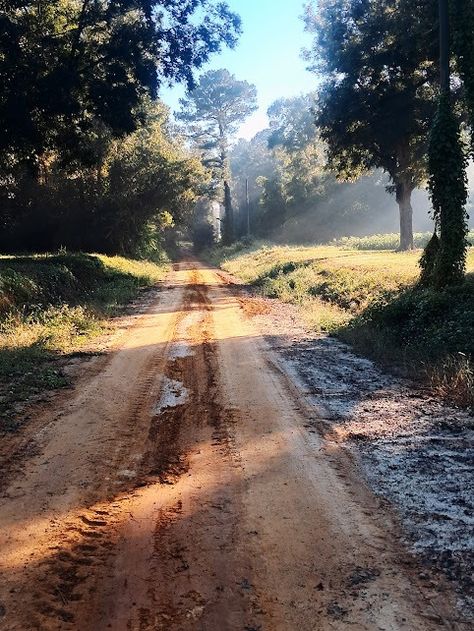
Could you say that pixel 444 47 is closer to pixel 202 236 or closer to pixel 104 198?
pixel 104 198

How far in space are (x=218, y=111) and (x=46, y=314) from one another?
43.5m

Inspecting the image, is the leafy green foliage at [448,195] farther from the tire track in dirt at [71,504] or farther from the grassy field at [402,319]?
the tire track in dirt at [71,504]

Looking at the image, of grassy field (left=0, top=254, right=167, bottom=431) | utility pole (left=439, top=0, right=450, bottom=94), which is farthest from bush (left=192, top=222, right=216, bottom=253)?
utility pole (left=439, top=0, right=450, bottom=94)

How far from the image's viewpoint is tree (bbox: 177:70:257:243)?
164 feet

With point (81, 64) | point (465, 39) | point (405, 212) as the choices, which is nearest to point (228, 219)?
point (405, 212)

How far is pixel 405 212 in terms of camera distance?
26938 millimetres

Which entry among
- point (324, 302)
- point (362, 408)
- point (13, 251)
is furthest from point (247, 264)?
point (362, 408)

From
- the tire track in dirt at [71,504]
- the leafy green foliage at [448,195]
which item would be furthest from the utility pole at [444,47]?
the tire track in dirt at [71,504]

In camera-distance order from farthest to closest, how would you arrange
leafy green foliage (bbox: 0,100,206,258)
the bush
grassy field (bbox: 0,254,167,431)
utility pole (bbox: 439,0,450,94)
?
the bush
leafy green foliage (bbox: 0,100,206,258)
utility pole (bbox: 439,0,450,94)
grassy field (bbox: 0,254,167,431)

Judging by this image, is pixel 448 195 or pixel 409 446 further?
pixel 448 195

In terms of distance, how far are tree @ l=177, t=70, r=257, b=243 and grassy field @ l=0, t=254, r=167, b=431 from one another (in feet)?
107

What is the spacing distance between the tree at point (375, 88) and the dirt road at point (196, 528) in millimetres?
17177

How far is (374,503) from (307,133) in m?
52.1

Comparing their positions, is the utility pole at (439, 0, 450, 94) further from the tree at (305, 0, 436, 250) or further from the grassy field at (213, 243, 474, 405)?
the tree at (305, 0, 436, 250)
